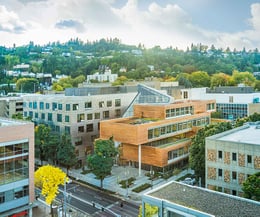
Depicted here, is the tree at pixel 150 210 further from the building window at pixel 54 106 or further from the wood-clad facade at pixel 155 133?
the building window at pixel 54 106

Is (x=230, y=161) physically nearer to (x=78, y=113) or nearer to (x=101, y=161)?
(x=101, y=161)

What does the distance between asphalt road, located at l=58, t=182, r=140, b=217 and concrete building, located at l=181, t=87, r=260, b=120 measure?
46478 millimetres

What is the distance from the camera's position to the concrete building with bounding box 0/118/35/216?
34875mm

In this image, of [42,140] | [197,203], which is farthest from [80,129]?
[197,203]

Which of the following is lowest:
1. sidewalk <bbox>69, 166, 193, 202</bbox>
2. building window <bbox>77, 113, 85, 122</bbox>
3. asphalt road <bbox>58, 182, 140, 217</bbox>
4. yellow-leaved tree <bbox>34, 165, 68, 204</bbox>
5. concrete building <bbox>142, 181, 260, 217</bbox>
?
asphalt road <bbox>58, 182, 140, 217</bbox>

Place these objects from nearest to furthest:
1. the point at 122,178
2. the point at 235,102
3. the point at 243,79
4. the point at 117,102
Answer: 1. the point at 122,178
2. the point at 117,102
3. the point at 235,102
4. the point at 243,79

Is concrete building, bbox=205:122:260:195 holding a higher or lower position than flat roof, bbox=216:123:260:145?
lower

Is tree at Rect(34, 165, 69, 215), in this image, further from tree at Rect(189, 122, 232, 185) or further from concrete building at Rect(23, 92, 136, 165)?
concrete building at Rect(23, 92, 136, 165)

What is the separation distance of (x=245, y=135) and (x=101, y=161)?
68.7 ft

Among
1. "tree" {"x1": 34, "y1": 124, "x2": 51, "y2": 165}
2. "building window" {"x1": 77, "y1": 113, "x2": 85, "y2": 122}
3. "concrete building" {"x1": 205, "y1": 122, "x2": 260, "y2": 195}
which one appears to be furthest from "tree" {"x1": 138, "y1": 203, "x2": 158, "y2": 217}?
"building window" {"x1": 77, "y1": 113, "x2": 85, "y2": 122}

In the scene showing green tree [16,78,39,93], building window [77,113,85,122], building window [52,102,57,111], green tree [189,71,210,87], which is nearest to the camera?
building window [77,113,85,122]

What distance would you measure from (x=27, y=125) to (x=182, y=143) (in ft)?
103

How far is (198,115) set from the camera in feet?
222

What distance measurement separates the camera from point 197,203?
2498 centimetres
